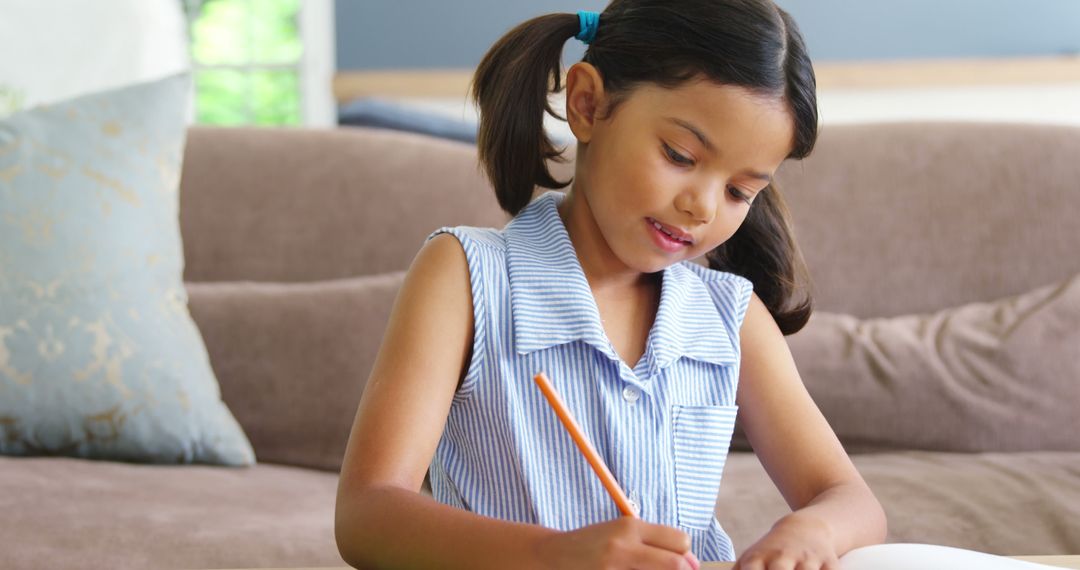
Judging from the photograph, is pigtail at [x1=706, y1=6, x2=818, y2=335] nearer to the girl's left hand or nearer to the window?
the girl's left hand

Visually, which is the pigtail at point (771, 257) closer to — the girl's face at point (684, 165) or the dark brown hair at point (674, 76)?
the dark brown hair at point (674, 76)

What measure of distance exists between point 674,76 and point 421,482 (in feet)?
1.15

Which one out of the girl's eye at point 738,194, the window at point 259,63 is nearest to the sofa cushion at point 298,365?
the girl's eye at point 738,194

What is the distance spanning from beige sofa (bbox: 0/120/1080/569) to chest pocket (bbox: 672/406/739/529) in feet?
1.52

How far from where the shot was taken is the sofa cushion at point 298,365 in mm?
1674

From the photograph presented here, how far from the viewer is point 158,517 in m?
1.34

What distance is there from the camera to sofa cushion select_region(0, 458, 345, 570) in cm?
124

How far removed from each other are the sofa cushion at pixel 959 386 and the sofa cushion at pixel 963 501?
4cm

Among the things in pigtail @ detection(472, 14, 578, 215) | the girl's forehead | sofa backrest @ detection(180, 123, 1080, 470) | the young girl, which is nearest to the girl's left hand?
the young girl

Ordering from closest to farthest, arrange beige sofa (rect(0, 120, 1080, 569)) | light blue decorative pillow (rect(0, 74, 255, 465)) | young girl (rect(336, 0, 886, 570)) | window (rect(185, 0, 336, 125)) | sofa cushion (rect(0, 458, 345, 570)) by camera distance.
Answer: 1. young girl (rect(336, 0, 886, 570))
2. sofa cushion (rect(0, 458, 345, 570))
3. beige sofa (rect(0, 120, 1080, 569))
4. light blue decorative pillow (rect(0, 74, 255, 465))
5. window (rect(185, 0, 336, 125))

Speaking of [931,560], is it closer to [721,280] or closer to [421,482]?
→ [421,482]

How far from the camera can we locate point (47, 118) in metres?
1.69

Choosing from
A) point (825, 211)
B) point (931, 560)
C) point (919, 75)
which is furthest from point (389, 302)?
point (919, 75)

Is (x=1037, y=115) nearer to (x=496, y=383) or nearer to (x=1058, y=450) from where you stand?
(x=1058, y=450)
